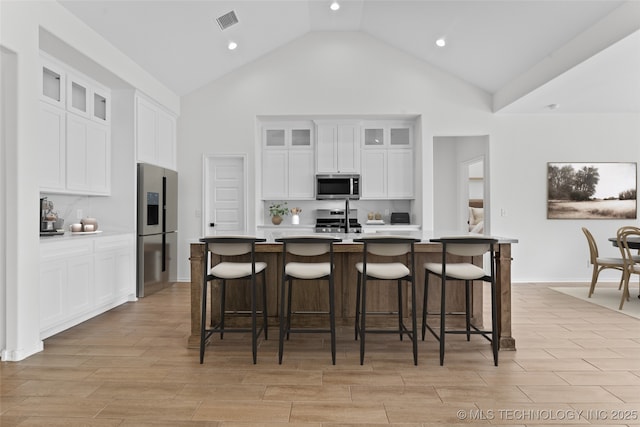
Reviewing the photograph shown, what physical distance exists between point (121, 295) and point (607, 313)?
5489mm

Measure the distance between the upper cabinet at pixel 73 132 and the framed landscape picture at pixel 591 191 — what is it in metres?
6.41

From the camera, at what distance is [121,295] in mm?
4793

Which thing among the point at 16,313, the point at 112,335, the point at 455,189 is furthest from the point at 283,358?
the point at 455,189

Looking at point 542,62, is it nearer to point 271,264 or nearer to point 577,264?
point 577,264

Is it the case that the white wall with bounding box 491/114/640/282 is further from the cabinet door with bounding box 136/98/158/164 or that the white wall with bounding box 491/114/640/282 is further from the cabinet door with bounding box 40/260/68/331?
the cabinet door with bounding box 40/260/68/331

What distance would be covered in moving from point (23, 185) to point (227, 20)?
323cm

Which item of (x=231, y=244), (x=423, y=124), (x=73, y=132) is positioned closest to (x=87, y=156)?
(x=73, y=132)

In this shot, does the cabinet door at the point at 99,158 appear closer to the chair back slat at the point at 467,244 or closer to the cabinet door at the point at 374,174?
the cabinet door at the point at 374,174

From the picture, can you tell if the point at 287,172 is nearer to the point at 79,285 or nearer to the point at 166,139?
the point at 166,139

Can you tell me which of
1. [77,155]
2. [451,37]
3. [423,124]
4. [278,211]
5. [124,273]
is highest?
[451,37]

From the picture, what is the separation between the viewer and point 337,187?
6.60m

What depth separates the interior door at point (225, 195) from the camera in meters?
6.60

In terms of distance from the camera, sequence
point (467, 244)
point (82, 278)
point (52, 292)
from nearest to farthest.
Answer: point (467, 244) < point (52, 292) < point (82, 278)

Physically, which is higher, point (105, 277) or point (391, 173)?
point (391, 173)
